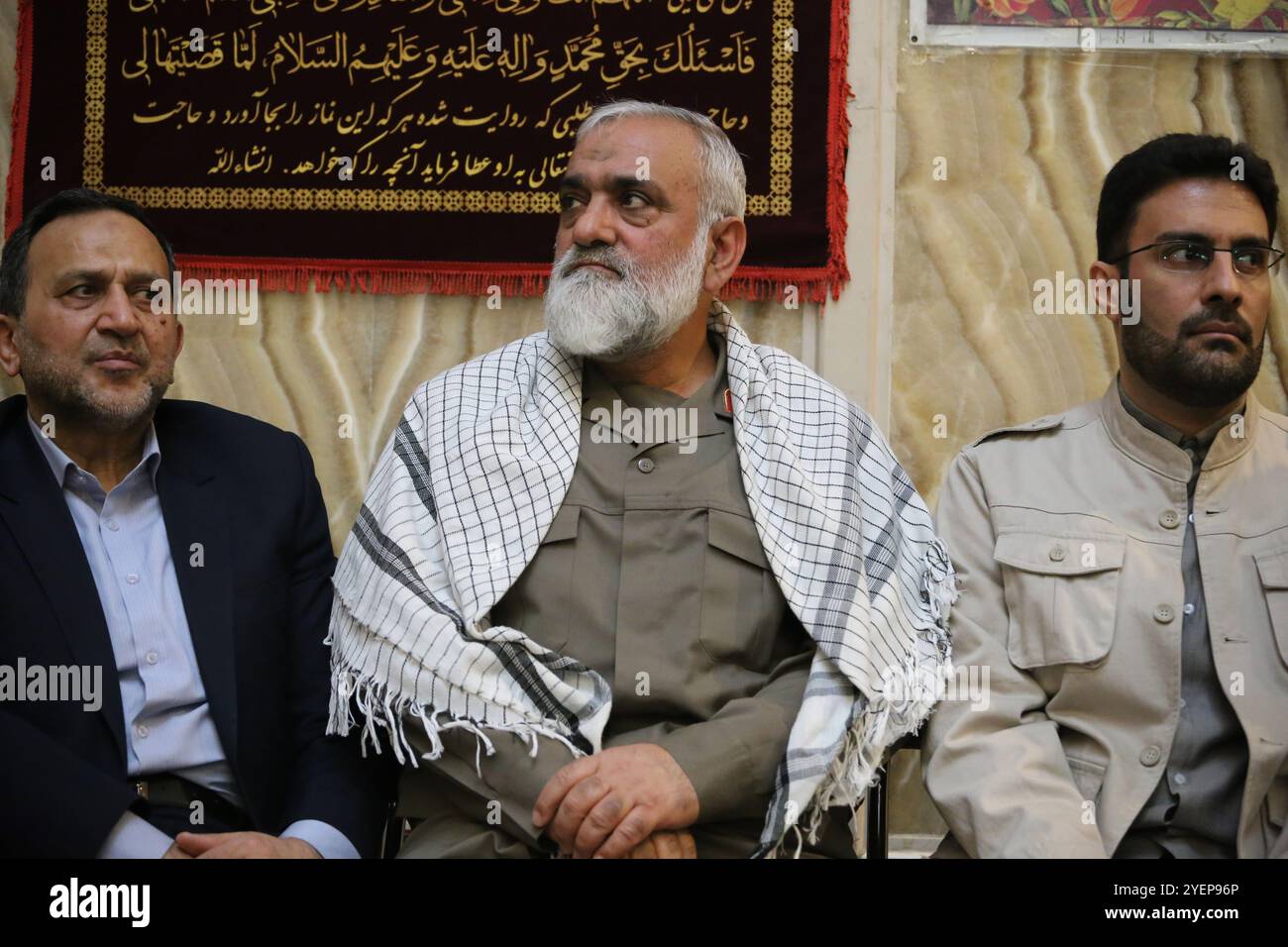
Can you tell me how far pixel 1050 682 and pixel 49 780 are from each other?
73.7 inches

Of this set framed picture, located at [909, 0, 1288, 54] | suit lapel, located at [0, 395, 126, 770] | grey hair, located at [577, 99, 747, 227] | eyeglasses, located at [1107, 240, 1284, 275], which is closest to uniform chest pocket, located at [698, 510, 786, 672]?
grey hair, located at [577, 99, 747, 227]

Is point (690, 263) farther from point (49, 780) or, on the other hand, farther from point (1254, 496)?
point (49, 780)

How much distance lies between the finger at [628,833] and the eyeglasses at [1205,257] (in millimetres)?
1535

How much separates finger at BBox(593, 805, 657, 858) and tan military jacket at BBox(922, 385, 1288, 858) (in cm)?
61

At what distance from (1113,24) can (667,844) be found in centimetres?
280

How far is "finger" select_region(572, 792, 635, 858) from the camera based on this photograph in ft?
7.48

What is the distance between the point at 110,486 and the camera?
9.12 feet

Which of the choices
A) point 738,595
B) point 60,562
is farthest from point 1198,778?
point 60,562

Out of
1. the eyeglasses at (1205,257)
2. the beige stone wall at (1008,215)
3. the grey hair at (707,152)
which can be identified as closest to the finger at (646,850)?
the grey hair at (707,152)

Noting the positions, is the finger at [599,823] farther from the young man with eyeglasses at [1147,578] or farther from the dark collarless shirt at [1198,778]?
the dark collarless shirt at [1198,778]

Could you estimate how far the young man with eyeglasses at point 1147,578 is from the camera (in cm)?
249

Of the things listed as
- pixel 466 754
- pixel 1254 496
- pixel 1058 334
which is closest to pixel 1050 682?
pixel 1254 496

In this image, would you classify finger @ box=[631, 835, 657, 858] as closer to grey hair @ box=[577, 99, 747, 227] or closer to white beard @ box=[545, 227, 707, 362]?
white beard @ box=[545, 227, 707, 362]

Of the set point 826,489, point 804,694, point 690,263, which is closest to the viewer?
point 804,694
